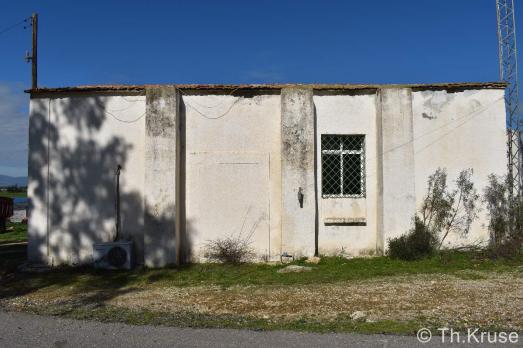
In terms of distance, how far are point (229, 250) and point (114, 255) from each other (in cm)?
273

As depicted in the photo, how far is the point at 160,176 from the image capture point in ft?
36.3

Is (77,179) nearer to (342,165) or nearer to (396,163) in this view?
(342,165)

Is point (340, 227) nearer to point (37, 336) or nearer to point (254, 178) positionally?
point (254, 178)

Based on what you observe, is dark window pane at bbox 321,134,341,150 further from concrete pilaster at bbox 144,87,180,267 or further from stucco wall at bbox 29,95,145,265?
stucco wall at bbox 29,95,145,265

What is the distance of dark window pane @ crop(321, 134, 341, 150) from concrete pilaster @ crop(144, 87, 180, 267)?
3786mm

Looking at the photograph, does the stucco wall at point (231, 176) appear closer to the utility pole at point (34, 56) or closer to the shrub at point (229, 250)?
the shrub at point (229, 250)

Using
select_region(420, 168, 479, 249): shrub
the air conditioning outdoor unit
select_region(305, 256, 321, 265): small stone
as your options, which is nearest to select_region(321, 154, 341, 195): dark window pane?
select_region(305, 256, 321, 265): small stone

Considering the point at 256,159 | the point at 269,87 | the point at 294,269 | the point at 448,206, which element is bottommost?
the point at 294,269

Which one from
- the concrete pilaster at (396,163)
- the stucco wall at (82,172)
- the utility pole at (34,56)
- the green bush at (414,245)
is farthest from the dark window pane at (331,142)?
the utility pole at (34,56)

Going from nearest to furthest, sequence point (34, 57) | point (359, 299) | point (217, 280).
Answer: point (359, 299) → point (217, 280) → point (34, 57)

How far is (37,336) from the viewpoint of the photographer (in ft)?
18.2

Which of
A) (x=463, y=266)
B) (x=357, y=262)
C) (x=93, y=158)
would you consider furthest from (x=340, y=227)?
(x=93, y=158)

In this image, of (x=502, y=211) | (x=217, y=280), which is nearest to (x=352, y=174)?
(x=502, y=211)

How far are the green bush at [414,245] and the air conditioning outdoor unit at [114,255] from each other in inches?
248
